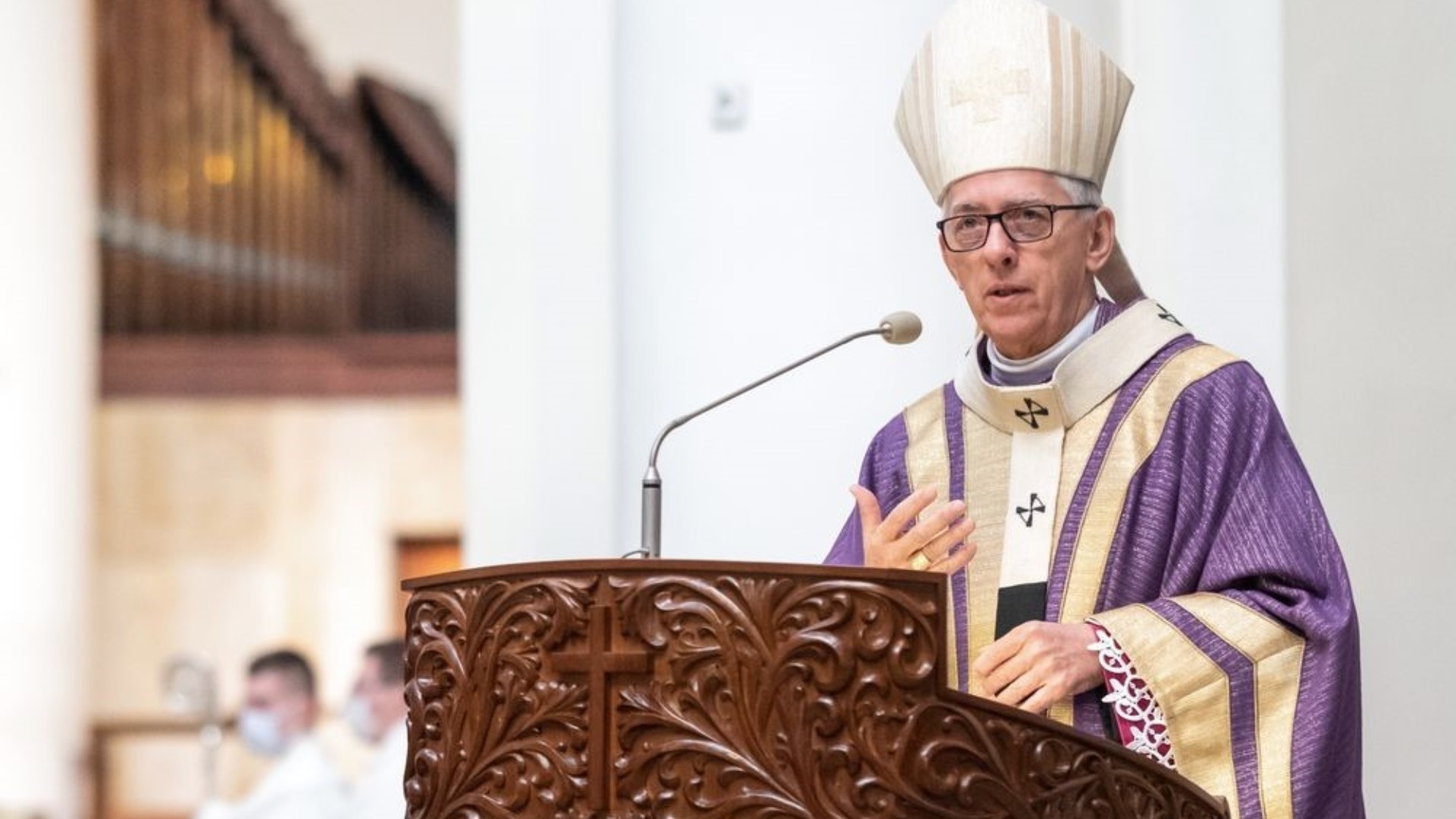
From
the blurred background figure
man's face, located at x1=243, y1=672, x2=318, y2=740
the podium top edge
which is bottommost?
man's face, located at x1=243, y1=672, x2=318, y2=740

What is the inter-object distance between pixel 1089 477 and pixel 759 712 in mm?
1031

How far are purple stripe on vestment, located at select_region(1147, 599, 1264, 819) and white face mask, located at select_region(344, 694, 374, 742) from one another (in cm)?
524

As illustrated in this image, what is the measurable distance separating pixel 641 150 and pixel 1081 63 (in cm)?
207

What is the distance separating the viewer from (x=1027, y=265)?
3238 mm

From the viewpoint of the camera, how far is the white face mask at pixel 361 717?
7969 mm

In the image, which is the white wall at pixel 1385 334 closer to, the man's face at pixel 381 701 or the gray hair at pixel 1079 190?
the gray hair at pixel 1079 190

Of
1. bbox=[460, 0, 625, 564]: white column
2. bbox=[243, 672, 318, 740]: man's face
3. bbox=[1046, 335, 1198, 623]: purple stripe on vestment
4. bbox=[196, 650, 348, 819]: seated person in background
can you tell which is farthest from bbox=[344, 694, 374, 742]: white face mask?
bbox=[1046, 335, 1198, 623]: purple stripe on vestment

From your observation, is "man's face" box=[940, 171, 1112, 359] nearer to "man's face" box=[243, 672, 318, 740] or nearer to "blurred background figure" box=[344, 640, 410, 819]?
"blurred background figure" box=[344, 640, 410, 819]

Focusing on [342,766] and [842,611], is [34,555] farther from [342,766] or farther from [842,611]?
[842,611]

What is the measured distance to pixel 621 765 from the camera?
243cm

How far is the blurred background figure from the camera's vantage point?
647 centimetres

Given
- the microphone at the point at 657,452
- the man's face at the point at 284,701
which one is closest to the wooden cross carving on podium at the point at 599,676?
the microphone at the point at 657,452

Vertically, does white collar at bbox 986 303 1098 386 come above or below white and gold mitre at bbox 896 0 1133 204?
below

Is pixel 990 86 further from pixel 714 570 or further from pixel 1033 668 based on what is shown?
pixel 714 570
